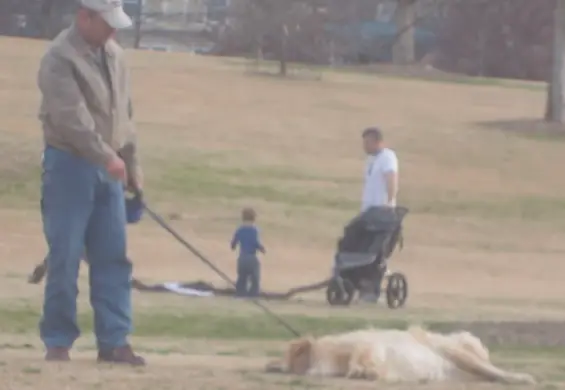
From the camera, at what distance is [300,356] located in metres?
7.72

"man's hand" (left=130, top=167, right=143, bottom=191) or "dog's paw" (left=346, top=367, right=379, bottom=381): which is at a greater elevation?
"man's hand" (left=130, top=167, right=143, bottom=191)

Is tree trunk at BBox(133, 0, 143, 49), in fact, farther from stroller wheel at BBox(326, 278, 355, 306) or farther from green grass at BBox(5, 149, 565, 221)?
stroller wheel at BBox(326, 278, 355, 306)

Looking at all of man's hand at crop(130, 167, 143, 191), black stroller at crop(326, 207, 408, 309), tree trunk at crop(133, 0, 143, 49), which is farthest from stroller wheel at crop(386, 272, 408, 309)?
tree trunk at crop(133, 0, 143, 49)

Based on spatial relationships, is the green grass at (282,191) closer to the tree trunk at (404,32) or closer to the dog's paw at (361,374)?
the dog's paw at (361,374)

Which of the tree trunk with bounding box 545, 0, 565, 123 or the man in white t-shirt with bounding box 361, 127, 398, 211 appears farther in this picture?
the tree trunk with bounding box 545, 0, 565, 123

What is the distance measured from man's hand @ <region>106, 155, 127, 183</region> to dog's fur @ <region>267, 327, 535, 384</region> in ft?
3.74

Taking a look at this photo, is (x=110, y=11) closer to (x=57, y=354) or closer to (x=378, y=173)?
(x=57, y=354)

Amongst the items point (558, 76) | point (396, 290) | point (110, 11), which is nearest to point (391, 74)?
point (558, 76)

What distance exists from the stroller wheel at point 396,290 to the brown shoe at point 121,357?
7.96m

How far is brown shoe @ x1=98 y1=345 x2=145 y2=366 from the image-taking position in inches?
313

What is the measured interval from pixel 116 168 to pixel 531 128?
32510 millimetres

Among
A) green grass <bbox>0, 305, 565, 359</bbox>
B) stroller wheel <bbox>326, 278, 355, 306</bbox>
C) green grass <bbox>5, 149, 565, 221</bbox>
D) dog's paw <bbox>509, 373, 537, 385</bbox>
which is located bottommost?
green grass <bbox>5, 149, 565, 221</bbox>

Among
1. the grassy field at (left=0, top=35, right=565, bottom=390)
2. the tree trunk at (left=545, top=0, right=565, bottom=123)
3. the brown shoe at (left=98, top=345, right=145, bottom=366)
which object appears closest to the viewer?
the brown shoe at (left=98, top=345, right=145, bottom=366)

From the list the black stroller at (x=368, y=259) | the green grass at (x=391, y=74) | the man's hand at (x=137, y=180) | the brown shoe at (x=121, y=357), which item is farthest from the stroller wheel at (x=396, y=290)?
the green grass at (x=391, y=74)
